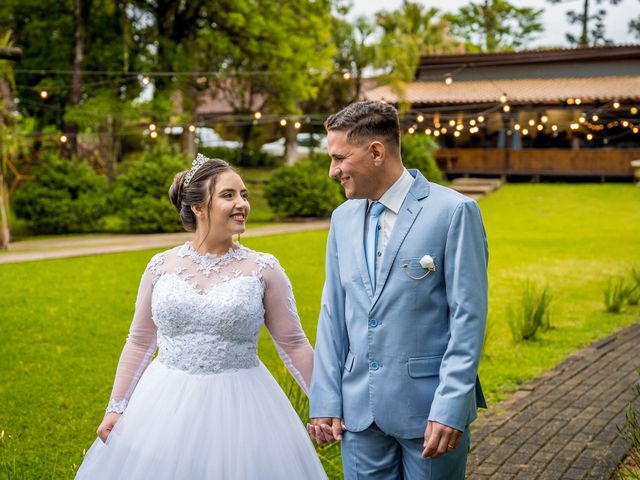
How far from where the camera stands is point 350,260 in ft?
10.4

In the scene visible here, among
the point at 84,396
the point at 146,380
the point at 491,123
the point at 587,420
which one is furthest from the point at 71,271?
the point at 491,123

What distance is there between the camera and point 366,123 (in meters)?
3.04

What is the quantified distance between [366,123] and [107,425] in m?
1.72

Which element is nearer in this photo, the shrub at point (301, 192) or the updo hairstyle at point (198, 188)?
the updo hairstyle at point (198, 188)

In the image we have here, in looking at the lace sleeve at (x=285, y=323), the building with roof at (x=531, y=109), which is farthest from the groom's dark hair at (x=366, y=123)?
the building with roof at (x=531, y=109)

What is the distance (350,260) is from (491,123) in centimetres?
3313

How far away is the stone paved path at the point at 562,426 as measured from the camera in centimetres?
556

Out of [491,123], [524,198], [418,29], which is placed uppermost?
[418,29]

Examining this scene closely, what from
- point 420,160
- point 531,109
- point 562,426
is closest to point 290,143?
point 420,160

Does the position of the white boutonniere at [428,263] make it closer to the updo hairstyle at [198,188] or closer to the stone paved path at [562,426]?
the updo hairstyle at [198,188]

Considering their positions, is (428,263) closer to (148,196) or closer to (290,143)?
(148,196)

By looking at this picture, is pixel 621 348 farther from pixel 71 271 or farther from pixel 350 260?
pixel 71 271

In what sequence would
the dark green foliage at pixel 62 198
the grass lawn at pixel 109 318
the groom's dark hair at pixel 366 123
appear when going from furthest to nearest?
1. the dark green foliage at pixel 62 198
2. the grass lawn at pixel 109 318
3. the groom's dark hair at pixel 366 123

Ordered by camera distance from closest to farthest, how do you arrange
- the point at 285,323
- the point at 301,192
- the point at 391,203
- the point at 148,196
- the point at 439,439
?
the point at 439,439
the point at 391,203
the point at 285,323
the point at 148,196
the point at 301,192
